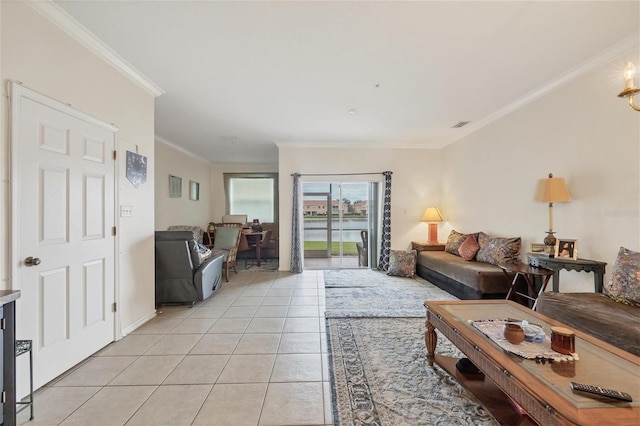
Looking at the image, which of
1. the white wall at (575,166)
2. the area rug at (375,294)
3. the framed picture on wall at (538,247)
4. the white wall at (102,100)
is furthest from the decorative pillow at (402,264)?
the white wall at (102,100)

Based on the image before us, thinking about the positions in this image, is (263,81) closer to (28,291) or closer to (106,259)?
(106,259)

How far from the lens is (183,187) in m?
6.15

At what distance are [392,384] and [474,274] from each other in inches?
84.2

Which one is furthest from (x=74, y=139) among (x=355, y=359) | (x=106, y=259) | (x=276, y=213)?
(x=276, y=213)

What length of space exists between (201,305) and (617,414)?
3.76m

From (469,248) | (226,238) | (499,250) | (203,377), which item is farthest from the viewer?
(226,238)

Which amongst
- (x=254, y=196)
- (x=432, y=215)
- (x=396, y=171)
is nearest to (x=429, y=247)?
(x=432, y=215)

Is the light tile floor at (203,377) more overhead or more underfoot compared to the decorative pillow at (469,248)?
more underfoot

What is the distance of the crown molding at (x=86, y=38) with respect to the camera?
1.85 metres

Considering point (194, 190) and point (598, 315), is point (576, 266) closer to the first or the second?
point (598, 315)

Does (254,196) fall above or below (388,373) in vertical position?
above

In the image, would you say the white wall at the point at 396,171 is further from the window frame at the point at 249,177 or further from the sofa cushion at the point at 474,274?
the window frame at the point at 249,177

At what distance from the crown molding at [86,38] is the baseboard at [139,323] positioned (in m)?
2.57

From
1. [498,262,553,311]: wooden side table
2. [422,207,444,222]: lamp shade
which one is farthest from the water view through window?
[498,262,553,311]: wooden side table
